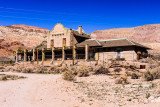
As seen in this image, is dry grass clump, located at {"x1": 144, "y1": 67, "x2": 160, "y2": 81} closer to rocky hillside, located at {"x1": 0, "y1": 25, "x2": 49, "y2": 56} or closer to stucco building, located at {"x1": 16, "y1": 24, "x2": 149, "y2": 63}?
stucco building, located at {"x1": 16, "y1": 24, "x2": 149, "y2": 63}

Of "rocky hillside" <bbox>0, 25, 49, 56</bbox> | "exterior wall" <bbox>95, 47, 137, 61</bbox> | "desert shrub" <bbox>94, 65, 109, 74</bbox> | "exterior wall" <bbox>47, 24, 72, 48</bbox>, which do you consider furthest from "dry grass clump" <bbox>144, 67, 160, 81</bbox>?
"rocky hillside" <bbox>0, 25, 49, 56</bbox>

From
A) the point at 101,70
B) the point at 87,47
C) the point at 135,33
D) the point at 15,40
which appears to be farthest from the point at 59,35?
the point at 135,33

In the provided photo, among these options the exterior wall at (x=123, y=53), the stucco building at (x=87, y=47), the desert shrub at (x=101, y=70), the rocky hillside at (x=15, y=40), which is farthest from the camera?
the rocky hillside at (x=15, y=40)

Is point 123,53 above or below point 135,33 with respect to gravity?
below

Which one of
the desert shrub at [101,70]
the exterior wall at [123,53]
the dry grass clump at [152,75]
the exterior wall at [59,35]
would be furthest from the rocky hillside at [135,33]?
the dry grass clump at [152,75]

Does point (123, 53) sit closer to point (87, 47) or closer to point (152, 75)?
point (87, 47)

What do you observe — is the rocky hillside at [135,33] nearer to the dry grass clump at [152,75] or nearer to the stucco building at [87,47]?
the stucco building at [87,47]

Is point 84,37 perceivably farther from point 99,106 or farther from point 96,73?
point 99,106

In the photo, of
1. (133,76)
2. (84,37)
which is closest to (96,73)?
(133,76)

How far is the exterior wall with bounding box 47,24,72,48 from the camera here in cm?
3406

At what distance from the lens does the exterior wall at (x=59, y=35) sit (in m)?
34.1

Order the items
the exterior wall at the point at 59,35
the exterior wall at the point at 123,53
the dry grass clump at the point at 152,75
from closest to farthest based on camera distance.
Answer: the dry grass clump at the point at 152,75 → the exterior wall at the point at 123,53 → the exterior wall at the point at 59,35

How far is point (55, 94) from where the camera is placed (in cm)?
977

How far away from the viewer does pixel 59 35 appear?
35.4 m
